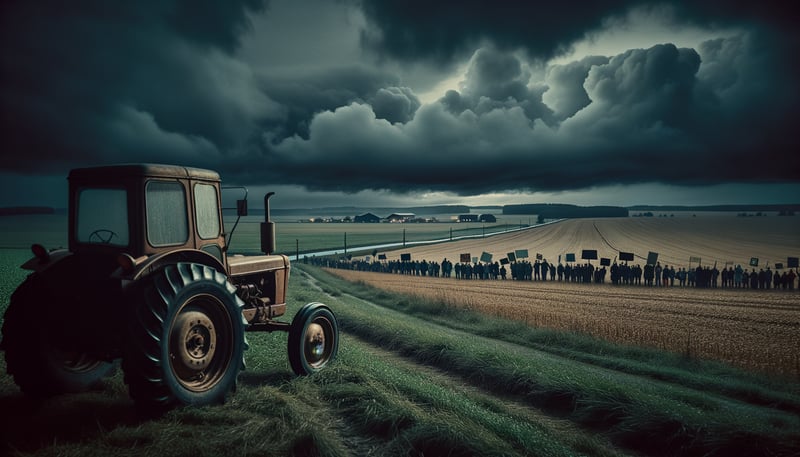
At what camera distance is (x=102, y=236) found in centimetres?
671

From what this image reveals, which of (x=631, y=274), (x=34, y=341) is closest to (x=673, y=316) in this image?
(x=631, y=274)

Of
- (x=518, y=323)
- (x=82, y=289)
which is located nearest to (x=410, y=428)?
(x=82, y=289)

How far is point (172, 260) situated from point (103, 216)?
1407 millimetres

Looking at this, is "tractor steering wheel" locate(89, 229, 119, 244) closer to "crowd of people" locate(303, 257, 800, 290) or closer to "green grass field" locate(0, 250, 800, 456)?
"green grass field" locate(0, 250, 800, 456)

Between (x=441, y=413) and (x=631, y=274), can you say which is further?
(x=631, y=274)

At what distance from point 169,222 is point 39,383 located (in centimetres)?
324

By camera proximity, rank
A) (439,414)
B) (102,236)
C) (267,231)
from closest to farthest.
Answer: (102,236) → (439,414) → (267,231)

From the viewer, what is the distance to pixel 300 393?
7828mm

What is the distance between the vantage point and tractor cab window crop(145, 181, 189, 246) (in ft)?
21.2

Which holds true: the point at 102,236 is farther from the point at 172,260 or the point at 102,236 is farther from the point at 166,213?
the point at 172,260

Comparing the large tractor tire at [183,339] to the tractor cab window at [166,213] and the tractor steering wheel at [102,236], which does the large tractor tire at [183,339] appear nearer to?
the tractor cab window at [166,213]

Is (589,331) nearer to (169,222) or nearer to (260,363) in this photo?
(260,363)

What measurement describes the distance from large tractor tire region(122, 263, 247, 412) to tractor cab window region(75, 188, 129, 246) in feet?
4.05

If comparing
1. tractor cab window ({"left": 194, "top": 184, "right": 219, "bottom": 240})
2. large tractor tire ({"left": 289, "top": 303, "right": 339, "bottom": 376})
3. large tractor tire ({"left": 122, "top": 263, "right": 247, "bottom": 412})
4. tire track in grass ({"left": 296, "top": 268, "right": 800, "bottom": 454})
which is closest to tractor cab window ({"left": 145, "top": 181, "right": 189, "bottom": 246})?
tractor cab window ({"left": 194, "top": 184, "right": 219, "bottom": 240})
